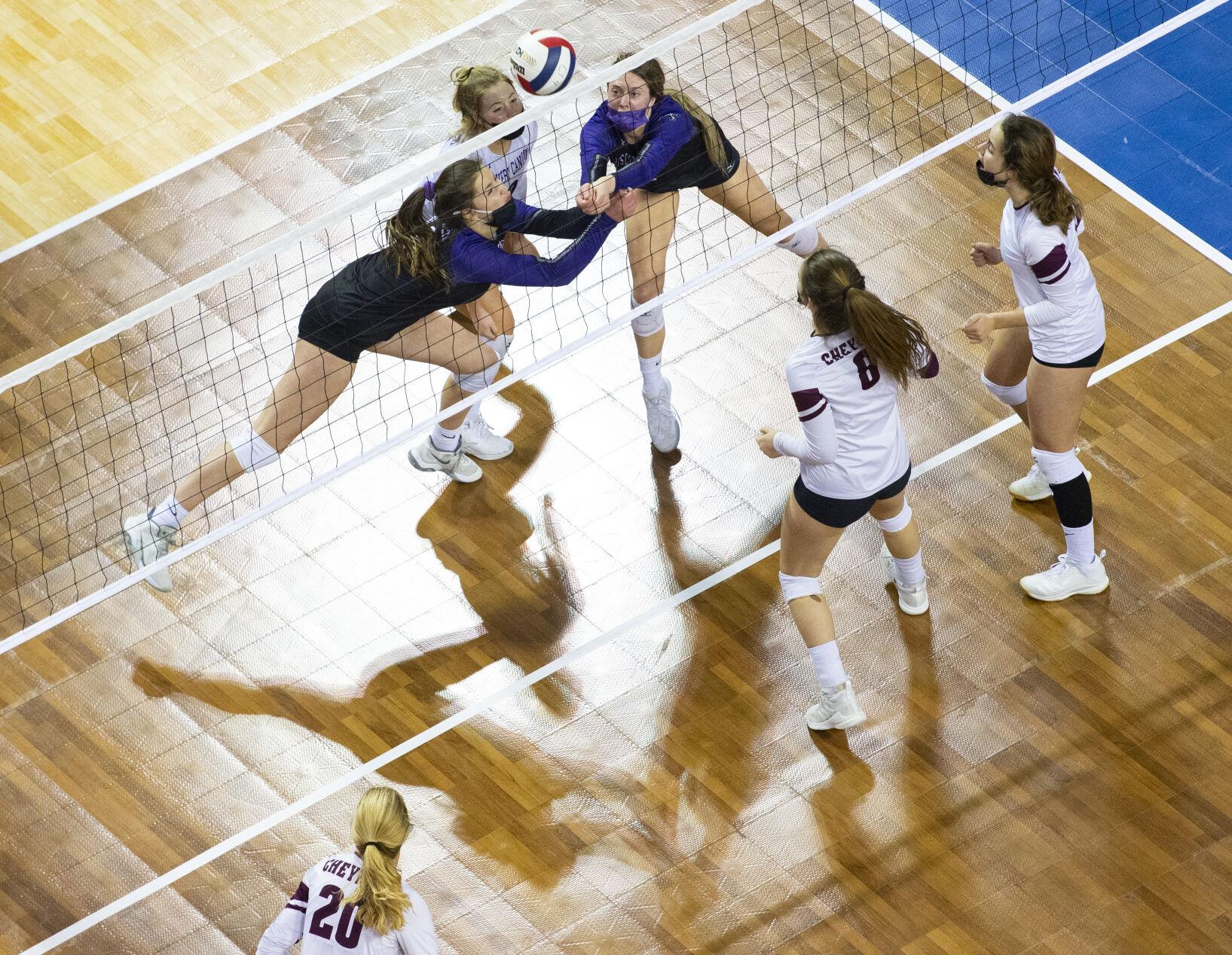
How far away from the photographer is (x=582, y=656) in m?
6.75

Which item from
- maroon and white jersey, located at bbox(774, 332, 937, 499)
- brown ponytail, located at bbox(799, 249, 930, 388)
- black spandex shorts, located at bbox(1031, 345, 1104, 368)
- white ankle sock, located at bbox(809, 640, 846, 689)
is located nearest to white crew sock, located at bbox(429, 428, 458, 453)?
Answer: maroon and white jersey, located at bbox(774, 332, 937, 499)

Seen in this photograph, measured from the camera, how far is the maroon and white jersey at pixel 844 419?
19.0 feet

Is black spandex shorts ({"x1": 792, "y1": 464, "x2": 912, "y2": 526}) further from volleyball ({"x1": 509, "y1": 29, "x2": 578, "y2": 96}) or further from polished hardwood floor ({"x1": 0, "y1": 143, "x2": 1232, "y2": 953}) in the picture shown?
volleyball ({"x1": 509, "y1": 29, "x2": 578, "y2": 96})

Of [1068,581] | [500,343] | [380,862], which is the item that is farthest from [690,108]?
[380,862]

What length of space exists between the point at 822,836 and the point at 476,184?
8.30 feet

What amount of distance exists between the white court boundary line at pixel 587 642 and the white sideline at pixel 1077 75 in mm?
87

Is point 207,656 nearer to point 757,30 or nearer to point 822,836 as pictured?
point 822,836

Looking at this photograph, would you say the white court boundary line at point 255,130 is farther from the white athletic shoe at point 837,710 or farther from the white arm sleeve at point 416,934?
the white arm sleeve at point 416,934

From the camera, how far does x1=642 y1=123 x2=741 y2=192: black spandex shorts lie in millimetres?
6852

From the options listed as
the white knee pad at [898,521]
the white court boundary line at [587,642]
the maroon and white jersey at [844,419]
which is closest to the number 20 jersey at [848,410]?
the maroon and white jersey at [844,419]

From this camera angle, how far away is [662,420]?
7.34 meters

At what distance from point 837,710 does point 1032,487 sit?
1380mm

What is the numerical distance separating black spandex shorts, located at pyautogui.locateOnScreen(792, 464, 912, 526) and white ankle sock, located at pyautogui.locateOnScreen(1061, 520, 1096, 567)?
902mm

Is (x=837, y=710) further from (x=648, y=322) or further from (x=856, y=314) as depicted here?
(x=648, y=322)
